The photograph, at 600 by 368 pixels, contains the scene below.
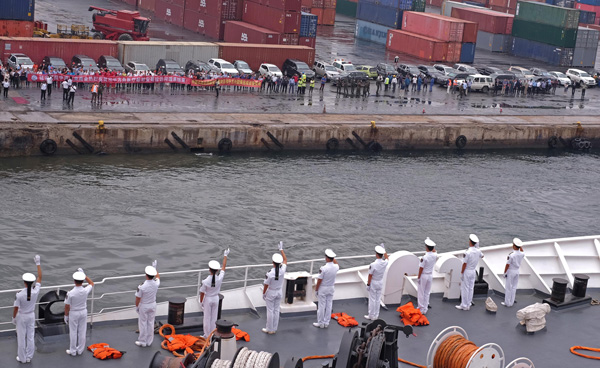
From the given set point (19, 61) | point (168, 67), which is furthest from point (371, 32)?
point (19, 61)

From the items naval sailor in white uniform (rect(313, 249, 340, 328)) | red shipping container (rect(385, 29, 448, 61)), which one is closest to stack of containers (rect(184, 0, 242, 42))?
red shipping container (rect(385, 29, 448, 61))

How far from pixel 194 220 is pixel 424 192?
11907 mm

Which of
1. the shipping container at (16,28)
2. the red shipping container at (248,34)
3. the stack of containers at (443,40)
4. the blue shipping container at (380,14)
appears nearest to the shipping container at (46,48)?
the shipping container at (16,28)

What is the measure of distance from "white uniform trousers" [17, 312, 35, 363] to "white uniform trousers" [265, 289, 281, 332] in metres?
4.25

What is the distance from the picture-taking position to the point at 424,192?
1518 inches

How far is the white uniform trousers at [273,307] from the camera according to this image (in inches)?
618

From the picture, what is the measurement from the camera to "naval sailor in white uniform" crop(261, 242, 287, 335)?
51.5 ft

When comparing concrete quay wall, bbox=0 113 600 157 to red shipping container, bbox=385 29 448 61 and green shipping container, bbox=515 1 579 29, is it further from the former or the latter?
green shipping container, bbox=515 1 579 29

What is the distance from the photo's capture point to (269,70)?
5722 cm

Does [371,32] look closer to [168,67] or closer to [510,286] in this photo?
[168,67]

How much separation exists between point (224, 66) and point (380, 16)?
124 ft

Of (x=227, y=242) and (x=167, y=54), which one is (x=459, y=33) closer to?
(x=167, y=54)

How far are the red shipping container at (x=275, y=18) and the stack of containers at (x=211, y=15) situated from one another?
3792 mm

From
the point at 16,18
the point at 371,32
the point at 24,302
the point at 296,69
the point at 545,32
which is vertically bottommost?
the point at 24,302
